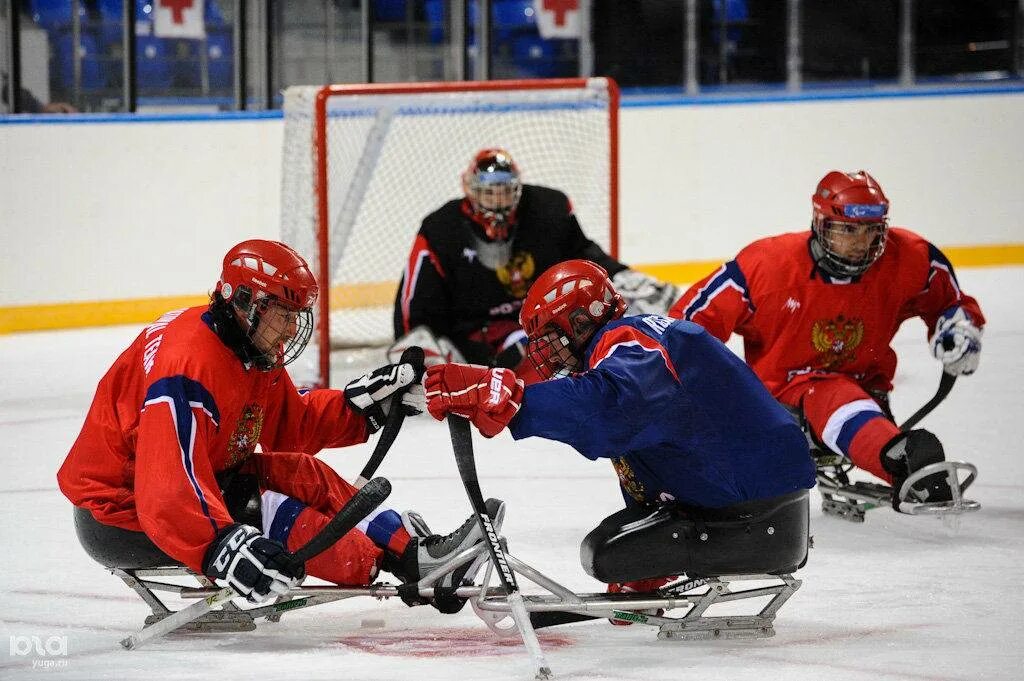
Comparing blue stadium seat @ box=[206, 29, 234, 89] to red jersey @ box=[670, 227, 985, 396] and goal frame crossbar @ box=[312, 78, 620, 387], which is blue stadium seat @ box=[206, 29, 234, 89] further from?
red jersey @ box=[670, 227, 985, 396]

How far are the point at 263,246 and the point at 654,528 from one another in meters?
0.95

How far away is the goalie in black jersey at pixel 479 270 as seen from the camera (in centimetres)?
623

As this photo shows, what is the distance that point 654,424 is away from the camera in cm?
304

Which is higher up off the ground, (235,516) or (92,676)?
(235,516)

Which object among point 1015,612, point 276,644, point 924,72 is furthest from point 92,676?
point 924,72

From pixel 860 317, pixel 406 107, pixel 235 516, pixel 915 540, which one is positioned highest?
pixel 406 107

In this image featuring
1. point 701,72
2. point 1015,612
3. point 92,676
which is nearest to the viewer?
point 92,676

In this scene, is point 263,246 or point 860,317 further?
point 860,317

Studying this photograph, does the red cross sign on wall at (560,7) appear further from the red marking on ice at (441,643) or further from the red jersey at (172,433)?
the red marking on ice at (441,643)

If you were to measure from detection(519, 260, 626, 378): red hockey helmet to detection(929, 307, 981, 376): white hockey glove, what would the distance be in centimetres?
161

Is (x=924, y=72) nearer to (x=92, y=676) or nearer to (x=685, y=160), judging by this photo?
(x=685, y=160)

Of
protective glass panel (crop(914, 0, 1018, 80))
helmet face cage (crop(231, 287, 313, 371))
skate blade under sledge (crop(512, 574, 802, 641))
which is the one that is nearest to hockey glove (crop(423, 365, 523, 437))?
helmet face cage (crop(231, 287, 313, 371))

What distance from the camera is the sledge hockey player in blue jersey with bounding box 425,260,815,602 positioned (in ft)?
9.61

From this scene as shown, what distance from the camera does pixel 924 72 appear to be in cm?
1041
